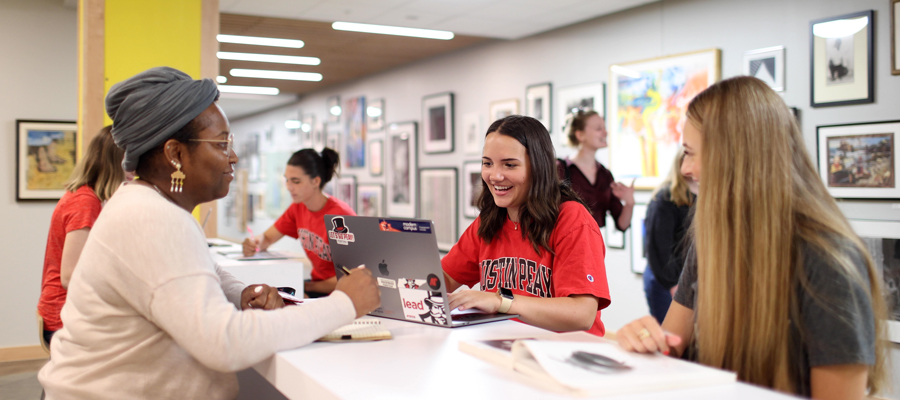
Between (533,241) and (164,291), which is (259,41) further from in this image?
(164,291)

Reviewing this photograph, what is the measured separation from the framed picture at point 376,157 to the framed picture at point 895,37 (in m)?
5.87

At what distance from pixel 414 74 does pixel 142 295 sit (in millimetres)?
6675

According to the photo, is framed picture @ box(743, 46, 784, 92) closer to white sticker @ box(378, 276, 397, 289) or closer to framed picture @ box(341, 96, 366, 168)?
white sticker @ box(378, 276, 397, 289)

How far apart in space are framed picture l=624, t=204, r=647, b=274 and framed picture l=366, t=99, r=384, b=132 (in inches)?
168

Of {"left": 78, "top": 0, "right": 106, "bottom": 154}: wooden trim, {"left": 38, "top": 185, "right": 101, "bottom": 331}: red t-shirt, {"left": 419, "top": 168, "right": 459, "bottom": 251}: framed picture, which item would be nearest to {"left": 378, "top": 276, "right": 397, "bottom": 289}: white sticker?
{"left": 38, "top": 185, "right": 101, "bottom": 331}: red t-shirt

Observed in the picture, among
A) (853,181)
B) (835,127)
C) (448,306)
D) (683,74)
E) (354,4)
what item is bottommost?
(448,306)

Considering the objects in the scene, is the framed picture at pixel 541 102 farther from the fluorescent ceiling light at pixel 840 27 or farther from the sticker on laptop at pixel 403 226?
the sticker on laptop at pixel 403 226

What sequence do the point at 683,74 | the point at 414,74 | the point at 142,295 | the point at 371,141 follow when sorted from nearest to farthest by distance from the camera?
the point at 142,295
the point at 683,74
the point at 414,74
the point at 371,141

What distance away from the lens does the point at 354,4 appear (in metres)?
4.72

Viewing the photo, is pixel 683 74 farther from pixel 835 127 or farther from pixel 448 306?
pixel 448 306

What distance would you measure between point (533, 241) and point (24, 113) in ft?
14.7

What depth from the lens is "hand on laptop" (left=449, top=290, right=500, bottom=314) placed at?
5.37ft

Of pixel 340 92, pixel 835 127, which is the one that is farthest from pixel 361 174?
pixel 835 127

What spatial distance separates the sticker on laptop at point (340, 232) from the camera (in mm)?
1698
